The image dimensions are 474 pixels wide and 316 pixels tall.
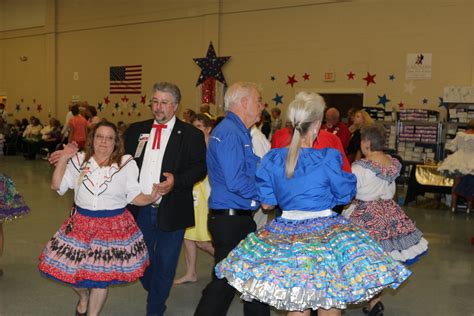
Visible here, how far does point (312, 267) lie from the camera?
8.01 ft

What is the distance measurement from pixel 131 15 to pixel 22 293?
12.7 metres

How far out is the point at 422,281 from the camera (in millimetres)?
4695

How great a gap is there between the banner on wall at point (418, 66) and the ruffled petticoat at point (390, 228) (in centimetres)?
755

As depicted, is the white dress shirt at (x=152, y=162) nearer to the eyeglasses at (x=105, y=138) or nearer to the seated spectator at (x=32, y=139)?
the eyeglasses at (x=105, y=138)

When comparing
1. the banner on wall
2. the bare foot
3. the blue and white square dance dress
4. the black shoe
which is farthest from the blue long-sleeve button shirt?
the banner on wall

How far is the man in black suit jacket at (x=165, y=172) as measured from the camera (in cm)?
343

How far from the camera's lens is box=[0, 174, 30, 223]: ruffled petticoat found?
4355 millimetres

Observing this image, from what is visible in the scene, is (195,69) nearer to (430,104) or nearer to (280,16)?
(280,16)

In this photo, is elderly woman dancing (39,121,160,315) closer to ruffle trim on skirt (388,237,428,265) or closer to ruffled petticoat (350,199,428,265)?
ruffled petticoat (350,199,428,265)

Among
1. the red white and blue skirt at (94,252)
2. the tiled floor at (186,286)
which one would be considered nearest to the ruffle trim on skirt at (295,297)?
the red white and blue skirt at (94,252)

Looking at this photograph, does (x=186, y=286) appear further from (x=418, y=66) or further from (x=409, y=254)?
(x=418, y=66)

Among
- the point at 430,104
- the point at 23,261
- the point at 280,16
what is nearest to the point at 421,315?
the point at 23,261

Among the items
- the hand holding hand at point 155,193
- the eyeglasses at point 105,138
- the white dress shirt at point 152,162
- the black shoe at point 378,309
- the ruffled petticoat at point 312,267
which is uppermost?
the eyeglasses at point 105,138

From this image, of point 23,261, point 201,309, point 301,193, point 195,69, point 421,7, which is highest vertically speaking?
point 421,7
